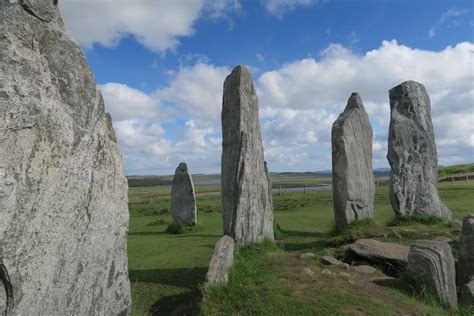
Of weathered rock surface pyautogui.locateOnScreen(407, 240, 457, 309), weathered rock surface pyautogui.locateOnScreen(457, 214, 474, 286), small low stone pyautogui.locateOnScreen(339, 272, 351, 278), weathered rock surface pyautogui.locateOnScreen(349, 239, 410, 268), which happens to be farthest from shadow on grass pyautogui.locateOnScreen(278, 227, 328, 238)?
weathered rock surface pyautogui.locateOnScreen(407, 240, 457, 309)

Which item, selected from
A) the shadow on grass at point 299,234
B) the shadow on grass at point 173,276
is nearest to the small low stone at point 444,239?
the shadow on grass at point 299,234

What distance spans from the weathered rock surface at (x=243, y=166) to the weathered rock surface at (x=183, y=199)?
629cm

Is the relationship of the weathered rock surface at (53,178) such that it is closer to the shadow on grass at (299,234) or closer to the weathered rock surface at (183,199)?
the shadow on grass at (299,234)

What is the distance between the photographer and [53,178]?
132 inches

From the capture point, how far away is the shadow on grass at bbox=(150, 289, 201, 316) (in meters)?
6.68

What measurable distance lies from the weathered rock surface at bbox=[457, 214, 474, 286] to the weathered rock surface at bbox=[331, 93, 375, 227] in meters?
4.79

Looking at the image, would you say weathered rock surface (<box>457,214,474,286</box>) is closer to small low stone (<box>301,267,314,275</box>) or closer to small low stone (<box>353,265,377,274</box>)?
small low stone (<box>353,265,377,274</box>)

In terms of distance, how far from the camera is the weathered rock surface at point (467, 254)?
7375mm

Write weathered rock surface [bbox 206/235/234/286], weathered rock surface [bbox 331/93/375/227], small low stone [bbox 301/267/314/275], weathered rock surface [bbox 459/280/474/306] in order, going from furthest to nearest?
1. weathered rock surface [bbox 331/93/375/227]
2. small low stone [bbox 301/267/314/275]
3. weathered rock surface [bbox 206/235/234/286]
4. weathered rock surface [bbox 459/280/474/306]

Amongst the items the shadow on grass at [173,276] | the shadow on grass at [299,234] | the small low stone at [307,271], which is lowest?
the shadow on grass at [173,276]

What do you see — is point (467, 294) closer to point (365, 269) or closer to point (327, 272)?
point (365, 269)

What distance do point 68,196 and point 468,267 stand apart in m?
7.38

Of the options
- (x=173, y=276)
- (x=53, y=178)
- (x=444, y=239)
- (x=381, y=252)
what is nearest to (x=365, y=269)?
(x=381, y=252)

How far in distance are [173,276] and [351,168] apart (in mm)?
6966
